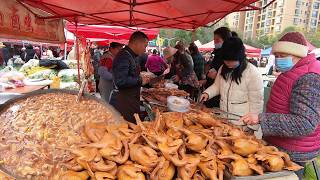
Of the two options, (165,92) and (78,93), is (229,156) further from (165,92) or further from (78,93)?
(165,92)

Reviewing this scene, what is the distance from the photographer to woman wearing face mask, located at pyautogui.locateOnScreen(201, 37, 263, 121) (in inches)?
123

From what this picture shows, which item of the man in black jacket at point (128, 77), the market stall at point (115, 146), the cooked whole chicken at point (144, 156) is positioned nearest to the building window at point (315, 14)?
the man in black jacket at point (128, 77)

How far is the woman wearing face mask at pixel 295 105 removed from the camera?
1909 millimetres

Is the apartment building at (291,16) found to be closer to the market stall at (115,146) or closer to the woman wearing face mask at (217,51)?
the woman wearing face mask at (217,51)

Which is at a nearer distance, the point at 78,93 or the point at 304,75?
the point at 304,75

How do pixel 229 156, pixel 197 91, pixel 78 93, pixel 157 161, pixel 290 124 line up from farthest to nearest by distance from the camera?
pixel 197 91
pixel 78 93
pixel 290 124
pixel 229 156
pixel 157 161

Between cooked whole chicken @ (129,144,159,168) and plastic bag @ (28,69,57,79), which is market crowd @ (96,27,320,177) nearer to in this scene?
cooked whole chicken @ (129,144,159,168)

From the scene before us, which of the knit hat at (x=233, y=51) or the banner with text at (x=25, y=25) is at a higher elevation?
the banner with text at (x=25, y=25)

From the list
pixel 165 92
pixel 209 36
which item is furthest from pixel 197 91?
pixel 209 36

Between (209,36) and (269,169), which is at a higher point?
(209,36)

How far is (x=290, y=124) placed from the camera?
76.2 inches

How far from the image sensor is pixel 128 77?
3.86 meters

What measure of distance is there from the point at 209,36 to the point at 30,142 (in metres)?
50.8

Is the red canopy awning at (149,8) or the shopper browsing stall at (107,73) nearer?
the red canopy awning at (149,8)
